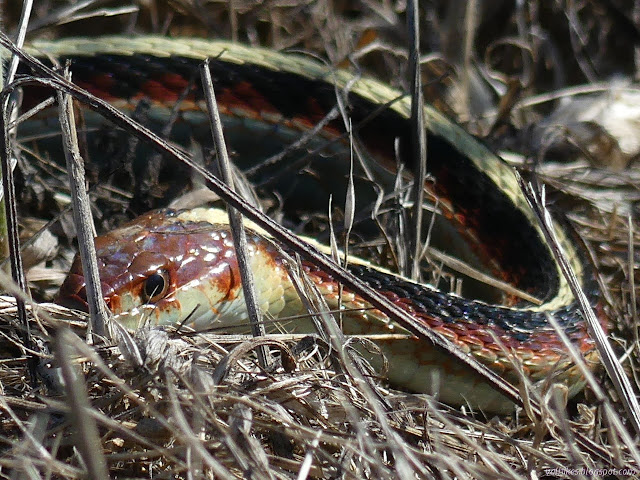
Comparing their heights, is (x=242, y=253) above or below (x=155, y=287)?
above

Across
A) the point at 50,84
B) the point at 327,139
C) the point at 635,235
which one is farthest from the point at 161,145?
the point at 635,235

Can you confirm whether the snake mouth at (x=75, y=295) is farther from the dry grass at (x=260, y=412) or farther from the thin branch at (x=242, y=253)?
the thin branch at (x=242, y=253)

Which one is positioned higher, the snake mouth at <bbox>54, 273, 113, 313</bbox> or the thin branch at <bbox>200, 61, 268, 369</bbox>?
the thin branch at <bbox>200, 61, 268, 369</bbox>

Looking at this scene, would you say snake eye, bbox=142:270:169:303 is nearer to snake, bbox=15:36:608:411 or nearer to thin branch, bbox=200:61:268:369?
snake, bbox=15:36:608:411

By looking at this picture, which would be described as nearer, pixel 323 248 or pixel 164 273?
pixel 164 273

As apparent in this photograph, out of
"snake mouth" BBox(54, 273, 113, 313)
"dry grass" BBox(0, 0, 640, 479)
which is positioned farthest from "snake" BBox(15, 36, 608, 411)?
"dry grass" BBox(0, 0, 640, 479)

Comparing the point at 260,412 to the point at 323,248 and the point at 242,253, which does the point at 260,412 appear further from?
the point at 323,248

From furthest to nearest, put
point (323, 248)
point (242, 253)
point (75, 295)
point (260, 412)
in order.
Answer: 1. point (323, 248)
2. point (75, 295)
3. point (242, 253)
4. point (260, 412)

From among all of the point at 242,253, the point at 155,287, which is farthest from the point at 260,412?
the point at 155,287
